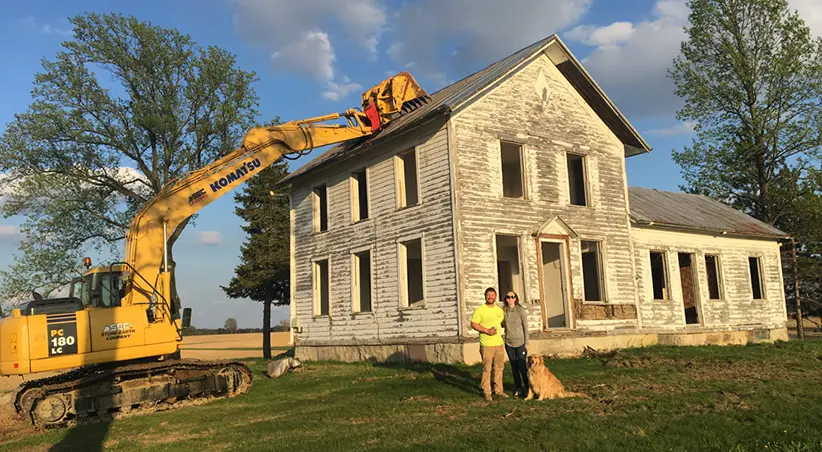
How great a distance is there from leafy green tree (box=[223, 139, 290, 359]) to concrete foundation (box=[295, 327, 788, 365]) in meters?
12.5

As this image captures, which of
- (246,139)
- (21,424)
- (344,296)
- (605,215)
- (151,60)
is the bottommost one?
(21,424)

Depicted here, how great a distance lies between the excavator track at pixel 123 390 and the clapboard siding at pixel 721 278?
545 inches

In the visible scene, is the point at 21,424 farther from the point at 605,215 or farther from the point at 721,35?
the point at 721,35

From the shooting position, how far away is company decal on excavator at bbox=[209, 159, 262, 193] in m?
15.4

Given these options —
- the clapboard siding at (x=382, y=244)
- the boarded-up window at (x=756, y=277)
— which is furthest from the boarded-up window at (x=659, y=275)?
the clapboard siding at (x=382, y=244)

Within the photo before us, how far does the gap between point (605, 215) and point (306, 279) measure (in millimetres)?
10668

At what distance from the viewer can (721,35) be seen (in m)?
35.8

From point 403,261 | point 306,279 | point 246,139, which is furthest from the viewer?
point 306,279

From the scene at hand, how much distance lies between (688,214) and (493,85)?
11.8 meters

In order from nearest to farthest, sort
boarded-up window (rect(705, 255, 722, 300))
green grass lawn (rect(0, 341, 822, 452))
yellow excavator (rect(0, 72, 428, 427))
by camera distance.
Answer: green grass lawn (rect(0, 341, 822, 452)) < yellow excavator (rect(0, 72, 428, 427)) < boarded-up window (rect(705, 255, 722, 300))

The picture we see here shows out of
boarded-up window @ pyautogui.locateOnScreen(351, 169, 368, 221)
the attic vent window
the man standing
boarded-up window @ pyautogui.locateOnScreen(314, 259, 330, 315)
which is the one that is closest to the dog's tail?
the man standing

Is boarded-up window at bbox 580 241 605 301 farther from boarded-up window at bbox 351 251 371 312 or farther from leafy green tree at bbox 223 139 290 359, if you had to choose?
leafy green tree at bbox 223 139 290 359

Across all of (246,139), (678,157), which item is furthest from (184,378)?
(678,157)

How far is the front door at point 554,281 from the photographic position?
62.3 ft
